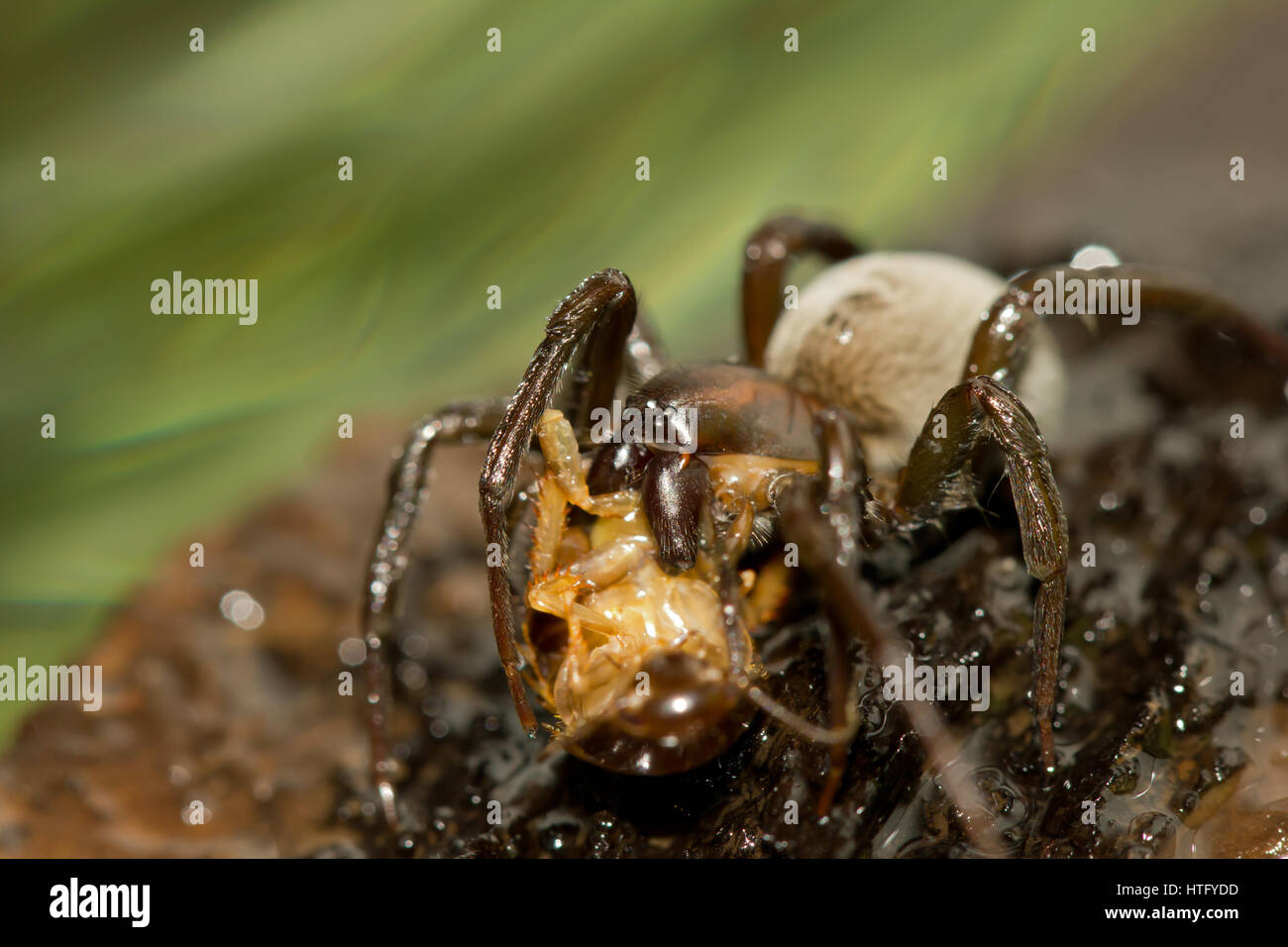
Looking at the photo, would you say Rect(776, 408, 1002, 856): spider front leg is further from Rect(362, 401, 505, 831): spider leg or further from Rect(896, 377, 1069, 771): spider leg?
Rect(362, 401, 505, 831): spider leg

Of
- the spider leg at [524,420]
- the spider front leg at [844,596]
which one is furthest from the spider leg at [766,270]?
the spider front leg at [844,596]

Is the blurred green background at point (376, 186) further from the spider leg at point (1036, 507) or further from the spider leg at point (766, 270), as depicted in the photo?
the spider leg at point (1036, 507)

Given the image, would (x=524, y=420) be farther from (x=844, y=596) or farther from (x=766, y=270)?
(x=766, y=270)

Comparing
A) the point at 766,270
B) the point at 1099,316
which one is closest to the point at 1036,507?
the point at 1099,316

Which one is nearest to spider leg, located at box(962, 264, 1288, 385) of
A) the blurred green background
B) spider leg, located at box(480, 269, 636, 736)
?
spider leg, located at box(480, 269, 636, 736)

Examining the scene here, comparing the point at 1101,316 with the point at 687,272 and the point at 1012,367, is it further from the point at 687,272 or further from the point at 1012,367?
the point at 687,272

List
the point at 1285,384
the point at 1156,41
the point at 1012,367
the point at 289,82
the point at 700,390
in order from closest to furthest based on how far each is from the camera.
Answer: the point at 700,390
the point at 1012,367
the point at 1285,384
the point at 289,82
the point at 1156,41
